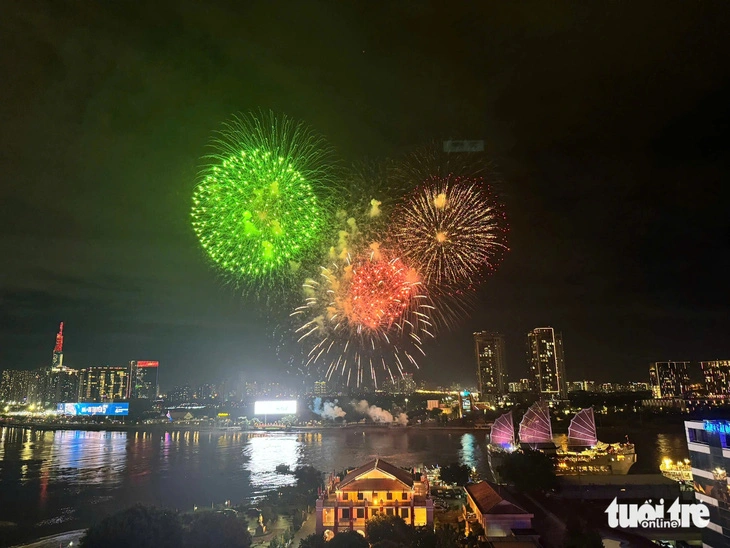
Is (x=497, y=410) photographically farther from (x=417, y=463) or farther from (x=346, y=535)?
(x=346, y=535)

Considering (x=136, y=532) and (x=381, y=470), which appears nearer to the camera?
(x=136, y=532)

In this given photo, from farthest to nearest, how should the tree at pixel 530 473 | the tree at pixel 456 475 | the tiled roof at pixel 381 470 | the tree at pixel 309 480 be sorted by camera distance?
the tree at pixel 309 480 < the tree at pixel 456 475 < the tree at pixel 530 473 < the tiled roof at pixel 381 470

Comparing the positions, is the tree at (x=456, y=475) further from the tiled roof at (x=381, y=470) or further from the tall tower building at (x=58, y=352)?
the tall tower building at (x=58, y=352)

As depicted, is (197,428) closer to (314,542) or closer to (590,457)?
(590,457)

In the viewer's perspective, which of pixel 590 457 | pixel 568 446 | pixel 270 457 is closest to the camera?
pixel 590 457

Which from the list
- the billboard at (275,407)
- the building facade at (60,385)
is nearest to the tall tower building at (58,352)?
the building facade at (60,385)

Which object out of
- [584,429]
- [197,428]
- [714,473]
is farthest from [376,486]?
[197,428]

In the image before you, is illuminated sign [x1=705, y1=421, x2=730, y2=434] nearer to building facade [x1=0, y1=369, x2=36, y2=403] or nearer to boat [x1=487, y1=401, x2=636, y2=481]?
boat [x1=487, y1=401, x2=636, y2=481]

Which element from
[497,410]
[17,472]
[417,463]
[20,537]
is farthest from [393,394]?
[20,537]
